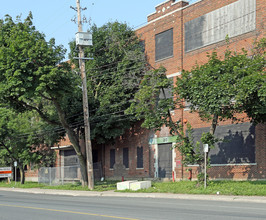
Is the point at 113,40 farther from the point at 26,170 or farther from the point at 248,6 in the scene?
the point at 26,170

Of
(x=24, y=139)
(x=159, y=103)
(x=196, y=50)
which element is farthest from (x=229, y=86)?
(x=24, y=139)

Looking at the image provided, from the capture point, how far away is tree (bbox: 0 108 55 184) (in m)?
38.5

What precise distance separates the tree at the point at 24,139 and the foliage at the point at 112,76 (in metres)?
6.96

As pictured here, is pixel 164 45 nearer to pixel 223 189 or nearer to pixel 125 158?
pixel 125 158

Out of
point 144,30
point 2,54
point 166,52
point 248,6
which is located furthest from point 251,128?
point 2,54

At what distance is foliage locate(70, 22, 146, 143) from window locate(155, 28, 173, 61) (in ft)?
4.64

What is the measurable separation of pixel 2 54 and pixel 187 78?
1249cm

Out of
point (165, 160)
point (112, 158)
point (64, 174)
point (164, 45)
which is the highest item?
point (164, 45)

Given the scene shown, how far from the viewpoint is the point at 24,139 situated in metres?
39.2

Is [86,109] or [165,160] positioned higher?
[86,109]

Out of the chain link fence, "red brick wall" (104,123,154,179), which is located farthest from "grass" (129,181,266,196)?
the chain link fence

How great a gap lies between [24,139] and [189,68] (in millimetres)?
19514

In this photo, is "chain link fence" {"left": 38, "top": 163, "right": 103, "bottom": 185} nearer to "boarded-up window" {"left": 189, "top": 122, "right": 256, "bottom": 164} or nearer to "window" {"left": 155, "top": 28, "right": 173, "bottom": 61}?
"window" {"left": 155, "top": 28, "right": 173, "bottom": 61}

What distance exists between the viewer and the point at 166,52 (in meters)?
31.7
